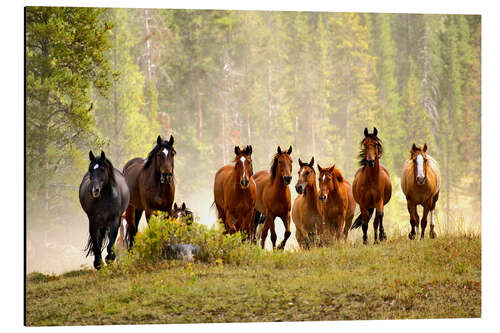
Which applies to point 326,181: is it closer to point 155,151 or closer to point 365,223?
point 365,223

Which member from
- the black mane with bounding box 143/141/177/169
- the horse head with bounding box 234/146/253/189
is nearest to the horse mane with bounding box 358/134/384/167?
the horse head with bounding box 234/146/253/189

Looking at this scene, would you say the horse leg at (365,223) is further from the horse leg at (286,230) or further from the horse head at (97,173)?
A: the horse head at (97,173)

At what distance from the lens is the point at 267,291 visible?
13.4 m

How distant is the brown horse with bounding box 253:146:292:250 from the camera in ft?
49.5

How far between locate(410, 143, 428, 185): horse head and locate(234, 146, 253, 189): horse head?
10.4 ft

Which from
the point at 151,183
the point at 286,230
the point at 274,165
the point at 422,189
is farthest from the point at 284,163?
the point at 422,189

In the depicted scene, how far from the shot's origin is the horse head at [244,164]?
47.6 feet

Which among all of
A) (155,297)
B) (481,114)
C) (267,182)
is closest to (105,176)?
(155,297)

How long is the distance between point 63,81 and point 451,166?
7525 millimetres

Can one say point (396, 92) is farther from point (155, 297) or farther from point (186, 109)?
point (155, 297)

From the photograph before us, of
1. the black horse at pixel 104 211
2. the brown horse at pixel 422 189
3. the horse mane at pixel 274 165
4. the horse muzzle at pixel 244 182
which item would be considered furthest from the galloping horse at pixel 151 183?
the brown horse at pixel 422 189

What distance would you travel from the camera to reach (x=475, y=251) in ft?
49.2

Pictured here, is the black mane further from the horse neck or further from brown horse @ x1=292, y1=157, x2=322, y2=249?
the horse neck

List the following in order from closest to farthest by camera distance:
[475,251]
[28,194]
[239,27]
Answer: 1. [28,194]
2. [475,251]
3. [239,27]
